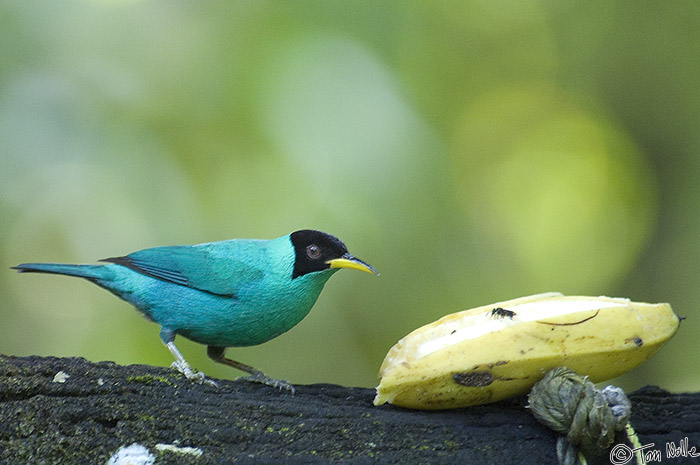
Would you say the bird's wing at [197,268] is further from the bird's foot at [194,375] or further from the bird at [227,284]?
the bird's foot at [194,375]

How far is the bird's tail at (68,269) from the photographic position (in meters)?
3.90

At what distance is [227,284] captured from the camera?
3812 mm

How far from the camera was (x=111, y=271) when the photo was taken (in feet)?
13.5

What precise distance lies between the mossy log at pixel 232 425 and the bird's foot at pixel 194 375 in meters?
0.08

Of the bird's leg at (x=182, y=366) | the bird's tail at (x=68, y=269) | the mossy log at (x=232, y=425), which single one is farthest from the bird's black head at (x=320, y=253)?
the bird's tail at (x=68, y=269)

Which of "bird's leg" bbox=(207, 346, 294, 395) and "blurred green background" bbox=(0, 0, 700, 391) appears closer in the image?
"bird's leg" bbox=(207, 346, 294, 395)

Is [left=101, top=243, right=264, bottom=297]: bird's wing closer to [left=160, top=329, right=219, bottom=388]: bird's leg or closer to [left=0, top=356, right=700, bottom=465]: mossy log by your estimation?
[left=160, top=329, right=219, bottom=388]: bird's leg

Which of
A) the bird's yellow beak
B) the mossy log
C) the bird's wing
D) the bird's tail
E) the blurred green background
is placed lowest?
the mossy log

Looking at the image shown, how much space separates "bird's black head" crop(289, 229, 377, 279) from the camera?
388 cm

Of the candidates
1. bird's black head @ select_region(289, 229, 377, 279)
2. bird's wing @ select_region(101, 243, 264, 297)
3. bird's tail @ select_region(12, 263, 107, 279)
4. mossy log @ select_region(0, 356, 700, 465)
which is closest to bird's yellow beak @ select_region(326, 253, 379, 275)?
bird's black head @ select_region(289, 229, 377, 279)

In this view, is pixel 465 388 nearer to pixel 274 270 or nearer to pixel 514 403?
pixel 514 403

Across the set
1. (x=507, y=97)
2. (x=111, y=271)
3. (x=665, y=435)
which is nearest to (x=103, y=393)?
(x=111, y=271)

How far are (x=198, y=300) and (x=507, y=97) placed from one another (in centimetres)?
409

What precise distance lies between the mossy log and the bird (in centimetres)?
61
